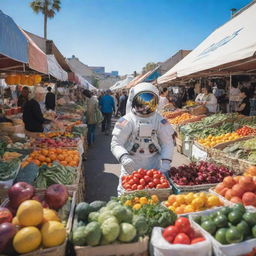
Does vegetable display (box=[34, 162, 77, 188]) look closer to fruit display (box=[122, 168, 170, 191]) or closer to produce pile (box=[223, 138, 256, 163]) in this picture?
fruit display (box=[122, 168, 170, 191])

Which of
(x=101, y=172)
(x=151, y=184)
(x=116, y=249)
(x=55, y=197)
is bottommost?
(x=101, y=172)

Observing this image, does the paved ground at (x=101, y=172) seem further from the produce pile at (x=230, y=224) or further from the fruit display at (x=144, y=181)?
the produce pile at (x=230, y=224)

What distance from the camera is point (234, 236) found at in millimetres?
2041

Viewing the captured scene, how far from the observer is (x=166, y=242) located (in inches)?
81.0

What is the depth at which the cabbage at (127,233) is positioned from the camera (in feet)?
6.79

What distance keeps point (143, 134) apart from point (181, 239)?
202 centimetres

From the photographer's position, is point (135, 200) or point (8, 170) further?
point (8, 170)

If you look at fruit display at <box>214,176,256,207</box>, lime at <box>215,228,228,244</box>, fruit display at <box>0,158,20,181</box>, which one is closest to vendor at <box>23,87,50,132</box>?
fruit display at <box>0,158,20,181</box>

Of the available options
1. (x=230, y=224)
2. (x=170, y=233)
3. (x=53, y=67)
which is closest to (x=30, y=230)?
(x=170, y=233)

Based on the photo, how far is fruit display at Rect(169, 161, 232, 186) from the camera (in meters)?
3.79

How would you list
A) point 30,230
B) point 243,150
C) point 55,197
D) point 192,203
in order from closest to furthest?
point 30,230
point 55,197
point 192,203
point 243,150

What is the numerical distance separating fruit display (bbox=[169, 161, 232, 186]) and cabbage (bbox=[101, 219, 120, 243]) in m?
1.81

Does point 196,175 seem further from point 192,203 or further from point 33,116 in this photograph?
point 33,116

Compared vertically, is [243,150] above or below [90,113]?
below
